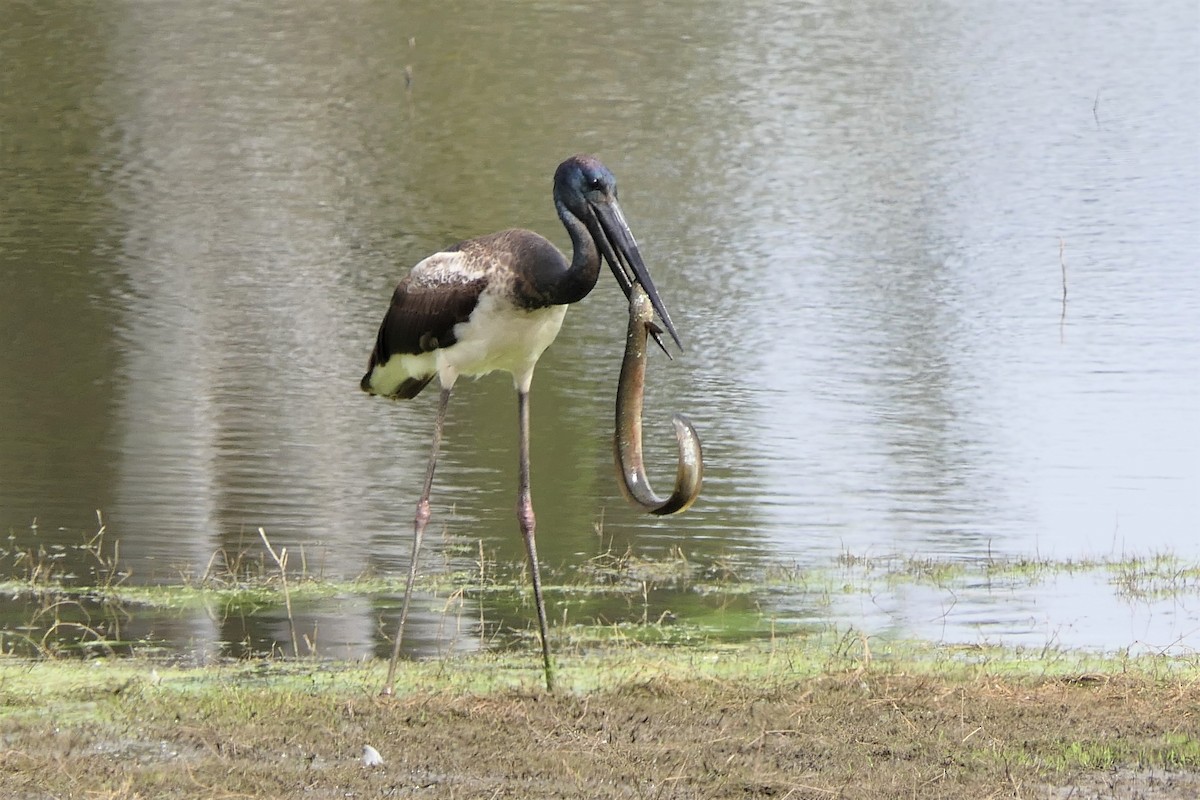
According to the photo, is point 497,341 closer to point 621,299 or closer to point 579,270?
point 579,270

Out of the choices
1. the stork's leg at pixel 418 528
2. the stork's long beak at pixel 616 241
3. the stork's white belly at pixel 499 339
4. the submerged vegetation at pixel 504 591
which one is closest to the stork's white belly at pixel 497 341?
the stork's white belly at pixel 499 339

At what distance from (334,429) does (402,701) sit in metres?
5.76

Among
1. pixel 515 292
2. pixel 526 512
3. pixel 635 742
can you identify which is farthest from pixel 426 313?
pixel 635 742

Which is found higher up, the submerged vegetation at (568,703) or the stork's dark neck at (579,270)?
the stork's dark neck at (579,270)

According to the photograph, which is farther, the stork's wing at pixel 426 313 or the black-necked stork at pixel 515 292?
the stork's wing at pixel 426 313

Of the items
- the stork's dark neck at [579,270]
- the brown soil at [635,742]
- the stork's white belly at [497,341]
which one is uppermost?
the stork's dark neck at [579,270]

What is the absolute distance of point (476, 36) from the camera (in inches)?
1341

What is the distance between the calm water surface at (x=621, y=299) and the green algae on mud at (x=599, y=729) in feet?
3.10

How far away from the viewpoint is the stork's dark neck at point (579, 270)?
6516 millimetres

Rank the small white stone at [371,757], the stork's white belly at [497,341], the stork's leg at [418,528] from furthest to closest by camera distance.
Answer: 1. the stork's white belly at [497,341]
2. the stork's leg at [418,528]
3. the small white stone at [371,757]

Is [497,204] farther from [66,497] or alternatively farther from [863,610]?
[863,610]

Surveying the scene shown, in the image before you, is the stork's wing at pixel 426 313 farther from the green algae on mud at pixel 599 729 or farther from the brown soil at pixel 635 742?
the brown soil at pixel 635 742

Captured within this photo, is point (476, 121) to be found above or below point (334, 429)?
above

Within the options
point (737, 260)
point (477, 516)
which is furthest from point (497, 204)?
point (477, 516)
